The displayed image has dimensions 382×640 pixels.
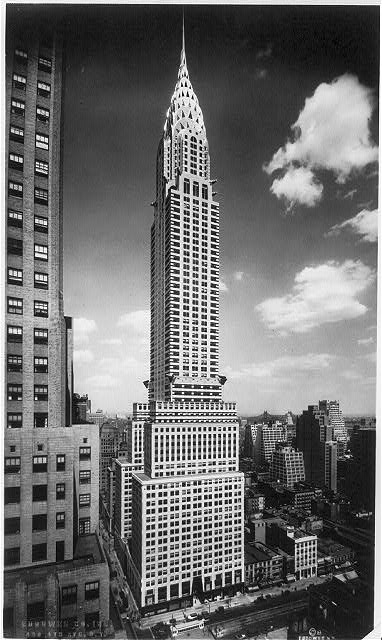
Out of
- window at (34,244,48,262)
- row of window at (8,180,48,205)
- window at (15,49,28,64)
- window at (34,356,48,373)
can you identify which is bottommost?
window at (34,356,48,373)

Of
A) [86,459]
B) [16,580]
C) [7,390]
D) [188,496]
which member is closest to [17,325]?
[7,390]

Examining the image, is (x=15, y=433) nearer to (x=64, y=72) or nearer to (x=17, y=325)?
(x=17, y=325)

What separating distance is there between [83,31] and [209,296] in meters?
12.4

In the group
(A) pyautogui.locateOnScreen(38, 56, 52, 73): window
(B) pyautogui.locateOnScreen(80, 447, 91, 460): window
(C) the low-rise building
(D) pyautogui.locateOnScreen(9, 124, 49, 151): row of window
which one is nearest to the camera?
(D) pyautogui.locateOnScreen(9, 124, 49, 151): row of window

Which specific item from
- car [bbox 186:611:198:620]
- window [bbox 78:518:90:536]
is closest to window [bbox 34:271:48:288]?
window [bbox 78:518:90:536]

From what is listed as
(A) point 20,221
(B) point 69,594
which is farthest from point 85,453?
(A) point 20,221

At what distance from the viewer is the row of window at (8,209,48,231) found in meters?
10.8

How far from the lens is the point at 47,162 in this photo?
11406 millimetres

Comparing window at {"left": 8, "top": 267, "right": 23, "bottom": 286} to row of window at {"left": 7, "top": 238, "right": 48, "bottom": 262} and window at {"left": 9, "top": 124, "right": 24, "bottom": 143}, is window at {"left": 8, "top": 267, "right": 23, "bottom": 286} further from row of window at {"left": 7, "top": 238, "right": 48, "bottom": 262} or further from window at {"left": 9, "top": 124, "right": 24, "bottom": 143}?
window at {"left": 9, "top": 124, "right": 24, "bottom": 143}

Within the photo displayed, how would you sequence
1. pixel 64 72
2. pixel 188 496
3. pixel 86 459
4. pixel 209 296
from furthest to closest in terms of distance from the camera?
pixel 209 296, pixel 188 496, pixel 86 459, pixel 64 72

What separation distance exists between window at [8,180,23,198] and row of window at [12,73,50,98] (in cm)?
301

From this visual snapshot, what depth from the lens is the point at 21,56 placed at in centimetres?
1057

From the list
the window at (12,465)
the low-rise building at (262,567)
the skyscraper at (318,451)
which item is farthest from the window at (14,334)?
the skyscraper at (318,451)

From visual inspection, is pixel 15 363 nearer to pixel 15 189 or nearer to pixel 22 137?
pixel 15 189
